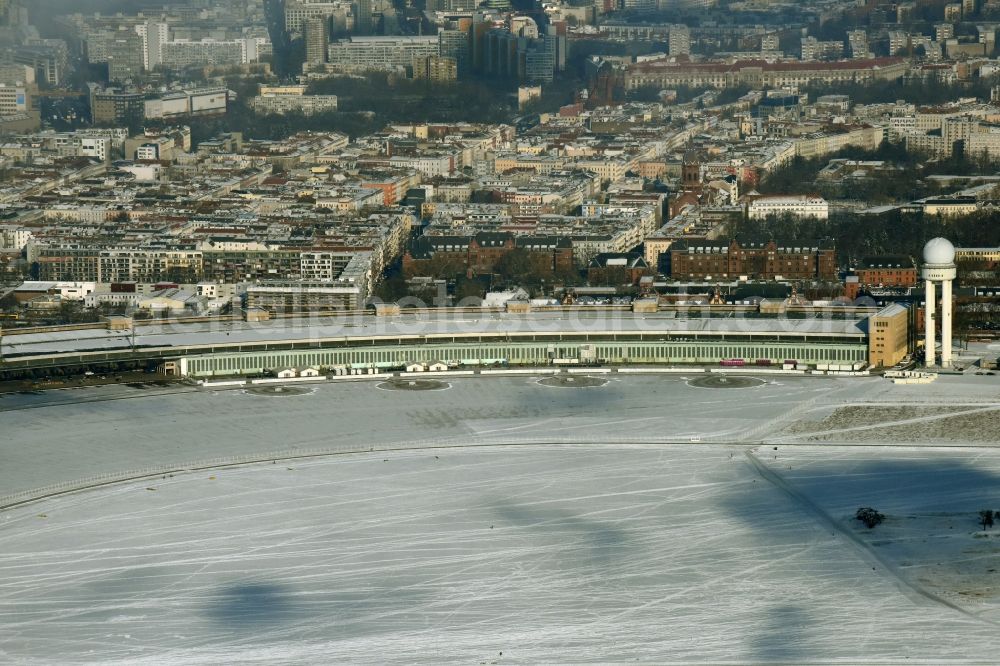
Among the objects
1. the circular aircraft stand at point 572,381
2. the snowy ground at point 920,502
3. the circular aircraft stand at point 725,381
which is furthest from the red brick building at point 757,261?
the snowy ground at point 920,502

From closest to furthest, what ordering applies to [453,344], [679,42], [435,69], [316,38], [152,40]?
[453,344], [435,69], [152,40], [316,38], [679,42]

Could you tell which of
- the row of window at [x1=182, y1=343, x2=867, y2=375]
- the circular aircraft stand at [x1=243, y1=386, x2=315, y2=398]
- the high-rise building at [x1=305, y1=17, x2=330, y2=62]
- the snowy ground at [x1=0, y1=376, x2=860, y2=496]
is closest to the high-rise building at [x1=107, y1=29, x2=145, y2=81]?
the high-rise building at [x1=305, y1=17, x2=330, y2=62]

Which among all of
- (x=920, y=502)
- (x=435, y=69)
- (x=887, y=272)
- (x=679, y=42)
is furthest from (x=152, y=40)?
(x=920, y=502)

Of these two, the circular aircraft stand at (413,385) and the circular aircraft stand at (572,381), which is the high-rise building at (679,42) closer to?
the circular aircraft stand at (572,381)

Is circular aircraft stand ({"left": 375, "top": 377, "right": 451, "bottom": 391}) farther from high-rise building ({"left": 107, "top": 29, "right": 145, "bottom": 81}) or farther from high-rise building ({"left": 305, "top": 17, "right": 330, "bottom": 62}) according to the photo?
high-rise building ({"left": 305, "top": 17, "right": 330, "bottom": 62})

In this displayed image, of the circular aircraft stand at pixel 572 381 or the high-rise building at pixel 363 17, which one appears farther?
the high-rise building at pixel 363 17

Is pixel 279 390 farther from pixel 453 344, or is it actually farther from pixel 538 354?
pixel 538 354

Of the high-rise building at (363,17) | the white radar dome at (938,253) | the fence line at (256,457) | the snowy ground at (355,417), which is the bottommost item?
the fence line at (256,457)
